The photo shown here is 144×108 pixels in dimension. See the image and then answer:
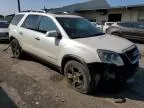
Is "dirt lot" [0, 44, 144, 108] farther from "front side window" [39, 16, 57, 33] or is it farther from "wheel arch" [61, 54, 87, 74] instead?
"front side window" [39, 16, 57, 33]

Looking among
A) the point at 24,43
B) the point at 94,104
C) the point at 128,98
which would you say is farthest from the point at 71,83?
the point at 24,43

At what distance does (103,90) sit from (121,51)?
1.11 meters

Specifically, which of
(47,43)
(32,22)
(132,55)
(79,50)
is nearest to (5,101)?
(79,50)

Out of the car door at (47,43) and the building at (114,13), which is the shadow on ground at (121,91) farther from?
the building at (114,13)

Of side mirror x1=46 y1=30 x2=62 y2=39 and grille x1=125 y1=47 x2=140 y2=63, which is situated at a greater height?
side mirror x1=46 y1=30 x2=62 y2=39

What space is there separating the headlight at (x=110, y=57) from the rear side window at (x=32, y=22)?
2707mm

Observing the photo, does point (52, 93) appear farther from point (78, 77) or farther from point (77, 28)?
point (77, 28)

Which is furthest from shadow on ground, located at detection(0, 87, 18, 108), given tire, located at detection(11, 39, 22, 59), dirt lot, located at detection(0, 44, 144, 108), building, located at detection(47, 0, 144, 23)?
building, located at detection(47, 0, 144, 23)

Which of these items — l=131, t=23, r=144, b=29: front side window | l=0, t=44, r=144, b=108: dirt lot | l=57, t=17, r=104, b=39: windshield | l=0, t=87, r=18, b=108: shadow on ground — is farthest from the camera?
l=131, t=23, r=144, b=29: front side window

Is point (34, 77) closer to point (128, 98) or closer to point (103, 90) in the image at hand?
point (103, 90)

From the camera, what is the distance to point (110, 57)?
4.85 meters

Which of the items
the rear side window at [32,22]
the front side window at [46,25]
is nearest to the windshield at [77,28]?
the front side window at [46,25]

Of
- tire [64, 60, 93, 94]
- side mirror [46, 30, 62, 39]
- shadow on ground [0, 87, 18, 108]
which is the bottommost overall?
shadow on ground [0, 87, 18, 108]

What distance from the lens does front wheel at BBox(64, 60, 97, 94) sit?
5.00 m
